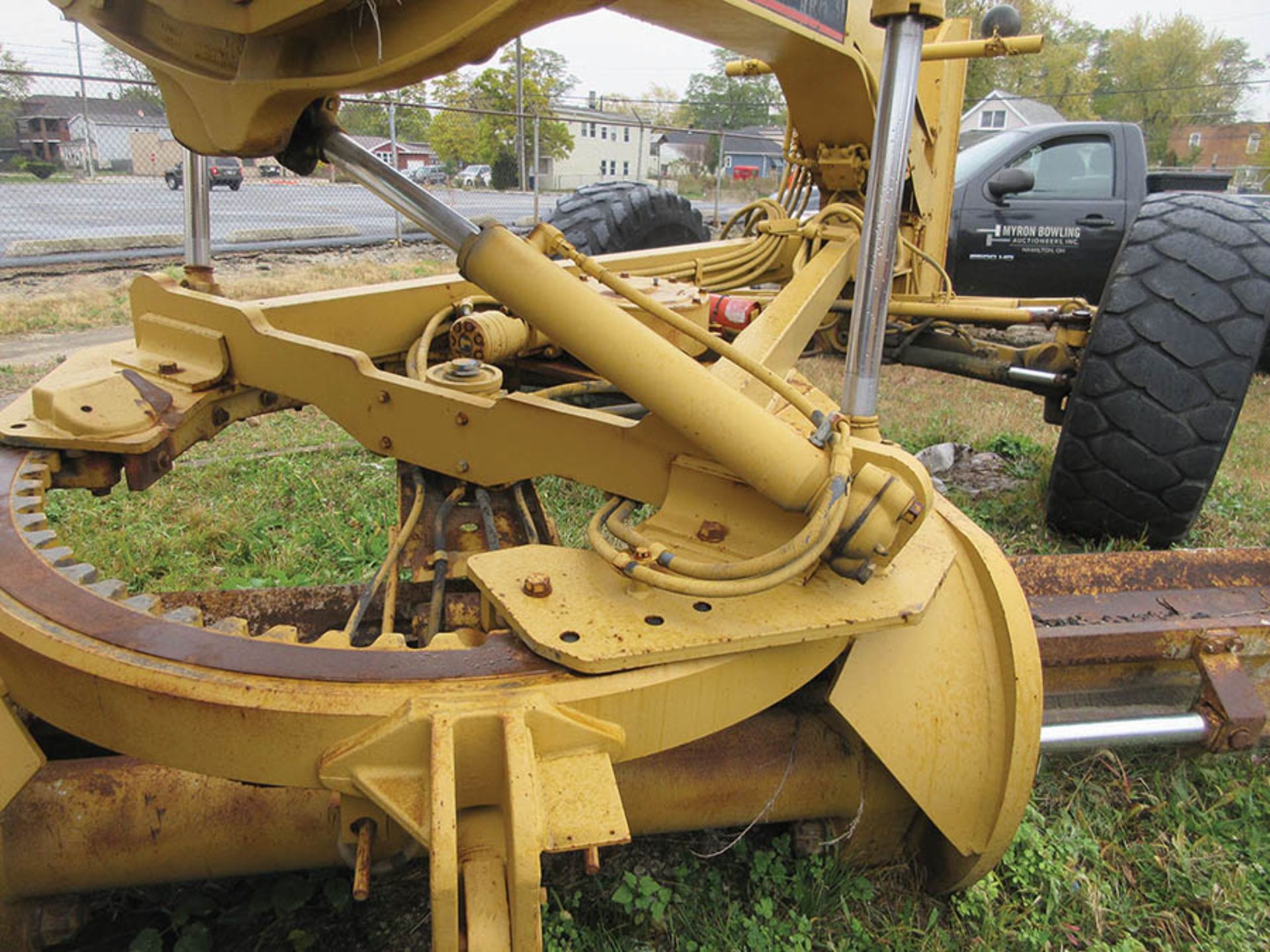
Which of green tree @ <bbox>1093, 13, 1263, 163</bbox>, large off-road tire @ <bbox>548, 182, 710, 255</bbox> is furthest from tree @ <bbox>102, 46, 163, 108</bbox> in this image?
green tree @ <bbox>1093, 13, 1263, 163</bbox>

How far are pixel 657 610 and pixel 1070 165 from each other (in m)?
7.14

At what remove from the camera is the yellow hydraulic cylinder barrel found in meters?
1.63

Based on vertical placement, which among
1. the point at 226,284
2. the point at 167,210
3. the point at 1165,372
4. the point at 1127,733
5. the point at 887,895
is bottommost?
the point at 887,895

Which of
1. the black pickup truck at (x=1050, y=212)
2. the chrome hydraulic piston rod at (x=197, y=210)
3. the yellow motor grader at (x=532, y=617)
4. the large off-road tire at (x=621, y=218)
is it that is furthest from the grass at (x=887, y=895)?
the black pickup truck at (x=1050, y=212)

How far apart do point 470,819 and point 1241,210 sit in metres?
3.64

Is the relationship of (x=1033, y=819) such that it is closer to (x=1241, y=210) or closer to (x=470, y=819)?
(x=470, y=819)

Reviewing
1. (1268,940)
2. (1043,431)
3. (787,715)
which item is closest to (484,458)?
(787,715)

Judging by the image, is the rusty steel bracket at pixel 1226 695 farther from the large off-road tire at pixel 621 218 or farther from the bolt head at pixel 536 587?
the large off-road tire at pixel 621 218

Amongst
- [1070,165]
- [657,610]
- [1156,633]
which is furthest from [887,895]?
[1070,165]

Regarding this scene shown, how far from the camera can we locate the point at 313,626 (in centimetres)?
233

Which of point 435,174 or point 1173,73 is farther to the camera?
point 1173,73

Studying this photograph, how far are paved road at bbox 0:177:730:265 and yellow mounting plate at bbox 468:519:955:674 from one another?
37.4 feet

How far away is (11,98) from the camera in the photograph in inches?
648

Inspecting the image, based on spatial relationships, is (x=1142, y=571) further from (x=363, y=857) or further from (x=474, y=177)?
(x=474, y=177)
